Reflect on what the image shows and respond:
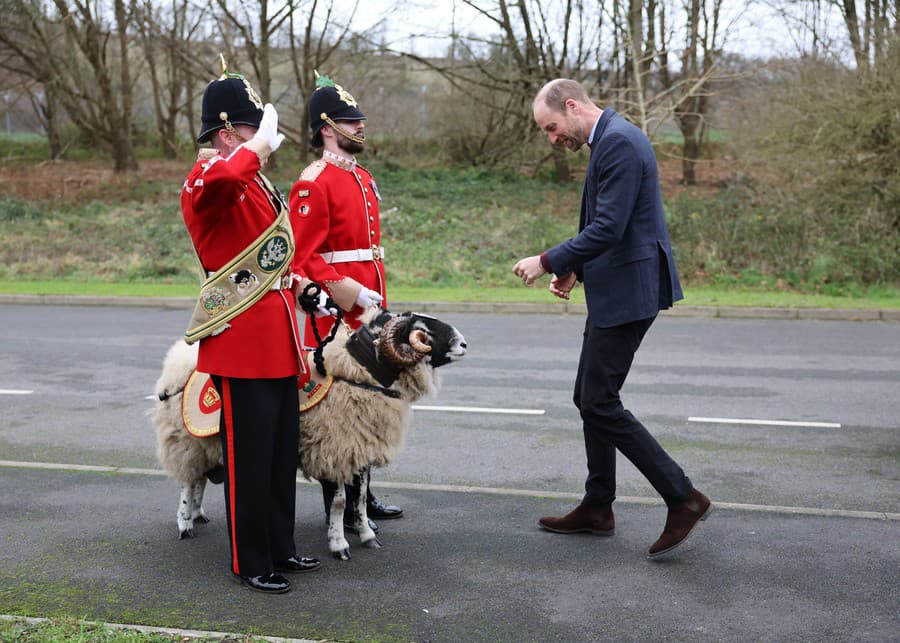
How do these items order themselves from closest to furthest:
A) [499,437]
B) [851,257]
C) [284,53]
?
[499,437]
[851,257]
[284,53]

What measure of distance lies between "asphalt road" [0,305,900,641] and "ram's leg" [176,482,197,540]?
0.30 feet

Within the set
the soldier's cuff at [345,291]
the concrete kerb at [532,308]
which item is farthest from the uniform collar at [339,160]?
the concrete kerb at [532,308]

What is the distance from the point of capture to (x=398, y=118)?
1246 inches

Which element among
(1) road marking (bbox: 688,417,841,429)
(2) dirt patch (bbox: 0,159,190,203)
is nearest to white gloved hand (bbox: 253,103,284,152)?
(1) road marking (bbox: 688,417,841,429)

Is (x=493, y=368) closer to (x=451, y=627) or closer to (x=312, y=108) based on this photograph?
(x=312, y=108)

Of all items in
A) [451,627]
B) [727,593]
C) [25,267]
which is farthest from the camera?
[25,267]

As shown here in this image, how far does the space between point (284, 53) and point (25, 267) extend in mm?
11369

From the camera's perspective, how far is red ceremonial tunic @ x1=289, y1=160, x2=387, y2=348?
516 cm

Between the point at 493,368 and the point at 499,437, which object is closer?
the point at 499,437

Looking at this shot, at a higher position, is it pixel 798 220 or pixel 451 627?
pixel 798 220

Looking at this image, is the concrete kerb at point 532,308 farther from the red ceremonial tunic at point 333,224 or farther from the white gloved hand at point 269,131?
the white gloved hand at point 269,131

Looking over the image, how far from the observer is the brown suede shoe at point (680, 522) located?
485 centimetres

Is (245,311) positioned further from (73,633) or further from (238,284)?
(73,633)

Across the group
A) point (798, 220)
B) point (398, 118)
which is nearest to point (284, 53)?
point (398, 118)
